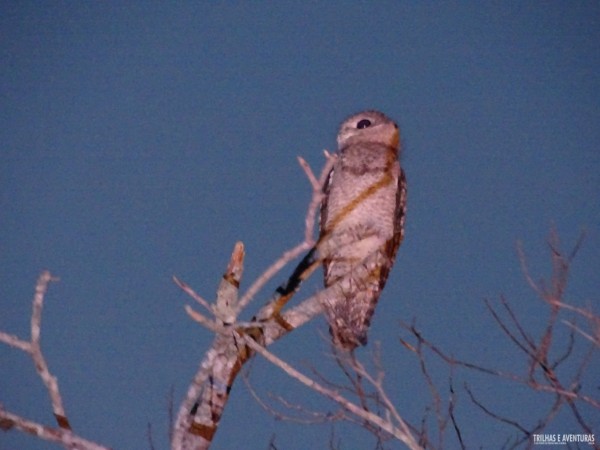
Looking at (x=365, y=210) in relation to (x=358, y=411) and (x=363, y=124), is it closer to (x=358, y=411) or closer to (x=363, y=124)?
(x=363, y=124)

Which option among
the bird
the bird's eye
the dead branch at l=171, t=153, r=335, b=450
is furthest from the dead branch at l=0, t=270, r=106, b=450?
the bird's eye

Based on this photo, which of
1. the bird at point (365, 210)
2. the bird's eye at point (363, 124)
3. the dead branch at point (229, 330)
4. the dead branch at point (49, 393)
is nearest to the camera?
the dead branch at point (49, 393)

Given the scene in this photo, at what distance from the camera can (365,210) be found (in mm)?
5141

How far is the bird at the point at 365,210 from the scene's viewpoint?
477cm

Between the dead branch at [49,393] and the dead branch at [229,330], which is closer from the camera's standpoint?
the dead branch at [49,393]

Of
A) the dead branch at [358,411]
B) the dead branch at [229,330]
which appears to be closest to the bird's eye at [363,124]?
the dead branch at [229,330]

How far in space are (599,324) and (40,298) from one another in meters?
2.11

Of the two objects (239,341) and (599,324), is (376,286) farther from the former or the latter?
(599,324)

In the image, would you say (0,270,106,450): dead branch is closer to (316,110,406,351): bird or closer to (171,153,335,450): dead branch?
(171,153,335,450): dead branch

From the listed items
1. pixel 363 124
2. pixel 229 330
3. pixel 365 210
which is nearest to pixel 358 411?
pixel 229 330

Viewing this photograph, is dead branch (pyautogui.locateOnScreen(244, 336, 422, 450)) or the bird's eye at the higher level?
the bird's eye

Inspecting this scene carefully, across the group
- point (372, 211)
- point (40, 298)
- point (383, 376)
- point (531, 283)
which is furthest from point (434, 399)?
point (372, 211)

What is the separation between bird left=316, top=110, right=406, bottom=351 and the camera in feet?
15.7

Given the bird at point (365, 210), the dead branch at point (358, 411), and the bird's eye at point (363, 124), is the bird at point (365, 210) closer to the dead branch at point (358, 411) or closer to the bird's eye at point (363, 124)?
the bird's eye at point (363, 124)
